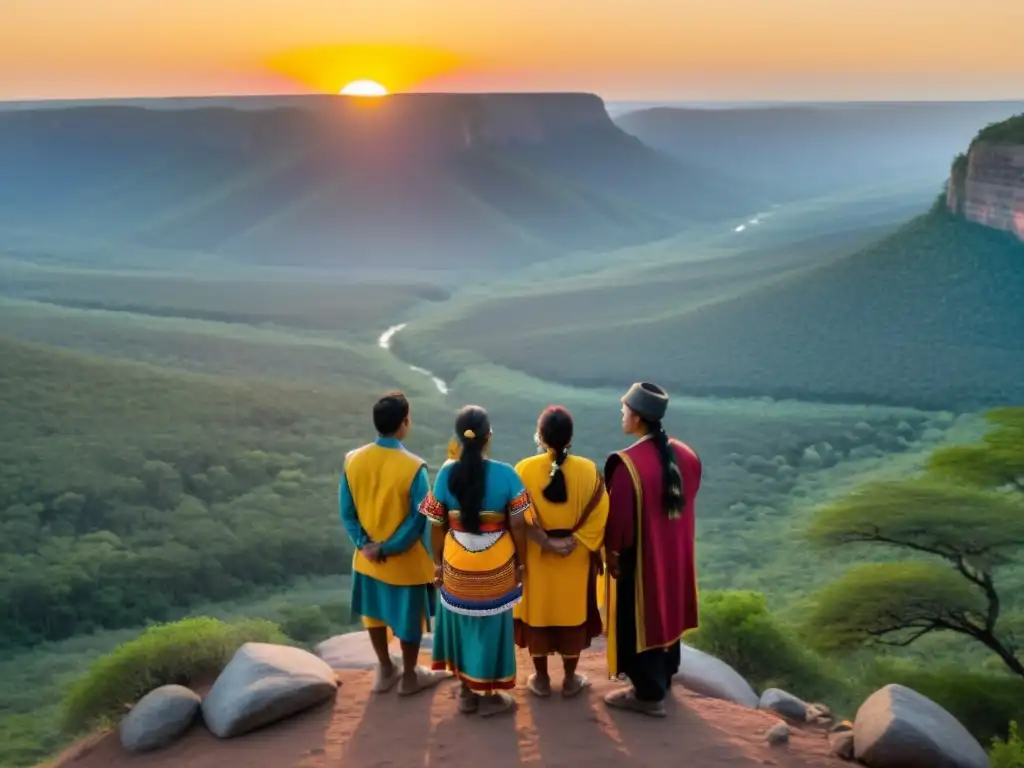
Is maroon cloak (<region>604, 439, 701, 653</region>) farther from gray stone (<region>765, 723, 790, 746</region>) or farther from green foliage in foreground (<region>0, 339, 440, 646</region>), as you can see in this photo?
green foliage in foreground (<region>0, 339, 440, 646</region>)

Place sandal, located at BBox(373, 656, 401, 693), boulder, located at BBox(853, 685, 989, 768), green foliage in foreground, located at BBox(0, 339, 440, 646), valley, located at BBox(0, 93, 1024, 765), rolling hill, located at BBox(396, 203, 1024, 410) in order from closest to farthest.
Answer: boulder, located at BBox(853, 685, 989, 768)
sandal, located at BBox(373, 656, 401, 693)
green foliage in foreground, located at BBox(0, 339, 440, 646)
valley, located at BBox(0, 93, 1024, 765)
rolling hill, located at BBox(396, 203, 1024, 410)

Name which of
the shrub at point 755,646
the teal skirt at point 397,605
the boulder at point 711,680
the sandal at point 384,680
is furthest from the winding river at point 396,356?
the teal skirt at point 397,605

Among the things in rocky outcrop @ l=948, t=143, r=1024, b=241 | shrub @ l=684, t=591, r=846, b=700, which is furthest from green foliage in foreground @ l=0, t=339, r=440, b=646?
→ rocky outcrop @ l=948, t=143, r=1024, b=241

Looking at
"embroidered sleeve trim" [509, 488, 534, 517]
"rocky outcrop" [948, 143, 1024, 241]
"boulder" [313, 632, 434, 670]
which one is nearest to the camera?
"embroidered sleeve trim" [509, 488, 534, 517]

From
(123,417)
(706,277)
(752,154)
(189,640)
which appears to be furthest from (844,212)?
(189,640)

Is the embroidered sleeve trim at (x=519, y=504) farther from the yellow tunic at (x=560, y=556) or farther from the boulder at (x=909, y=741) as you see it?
the boulder at (x=909, y=741)
